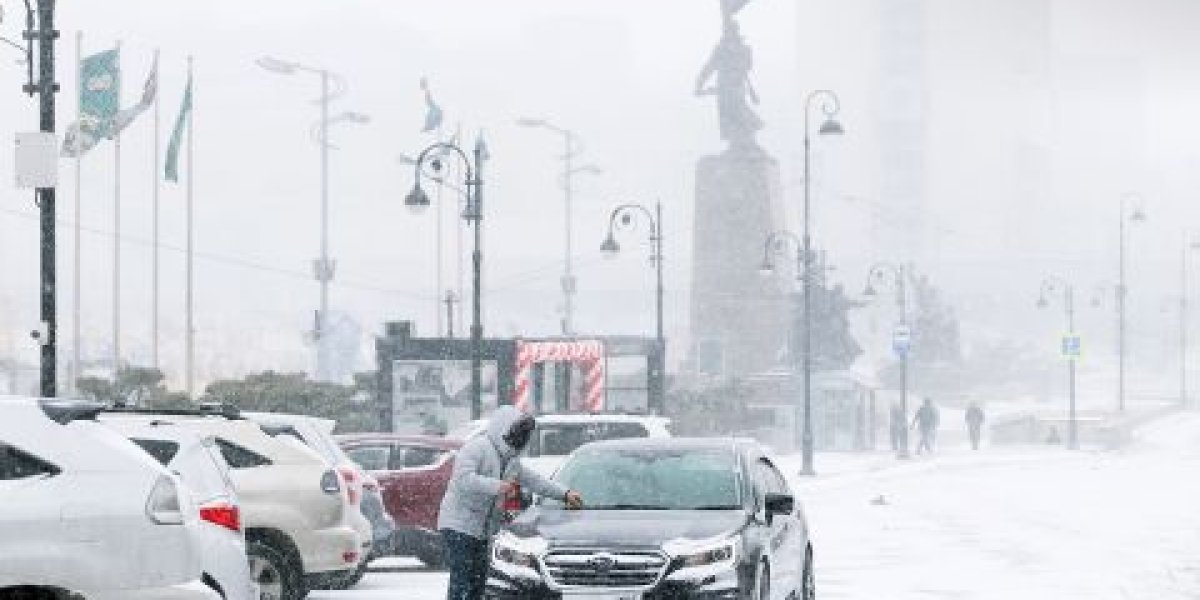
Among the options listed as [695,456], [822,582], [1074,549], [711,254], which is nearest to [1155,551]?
[1074,549]

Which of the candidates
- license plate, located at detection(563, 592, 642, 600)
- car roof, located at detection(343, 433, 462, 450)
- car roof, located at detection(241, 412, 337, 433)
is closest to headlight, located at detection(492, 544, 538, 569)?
license plate, located at detection(563, 592, 642, 600)

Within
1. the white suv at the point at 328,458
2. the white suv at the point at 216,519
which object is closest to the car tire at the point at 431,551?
the white suv at the point at 328,458

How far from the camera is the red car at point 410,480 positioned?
72.8ft

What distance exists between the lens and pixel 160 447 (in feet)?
45.5

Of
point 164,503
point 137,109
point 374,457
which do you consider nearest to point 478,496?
point 164,503

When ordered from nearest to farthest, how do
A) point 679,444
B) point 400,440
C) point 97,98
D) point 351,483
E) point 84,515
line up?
point 84,515 < point 679,444 < point 351,483 < point 400,440 < point 97,98

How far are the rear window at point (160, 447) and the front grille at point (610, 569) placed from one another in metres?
2.41

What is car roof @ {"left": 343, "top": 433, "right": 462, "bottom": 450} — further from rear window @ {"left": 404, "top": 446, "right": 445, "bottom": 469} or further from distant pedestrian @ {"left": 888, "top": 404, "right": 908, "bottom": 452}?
distant pedestrian @ {"left": 888, "top": 404, "right": 908, "bottom": 452}

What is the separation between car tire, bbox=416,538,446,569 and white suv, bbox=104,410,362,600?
5.42m

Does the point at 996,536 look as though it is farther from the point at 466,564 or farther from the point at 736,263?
the point at 736,263

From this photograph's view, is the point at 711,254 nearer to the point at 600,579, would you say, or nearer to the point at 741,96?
the point at 741,96

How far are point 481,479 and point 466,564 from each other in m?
0.55

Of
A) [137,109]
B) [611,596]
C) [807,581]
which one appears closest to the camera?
[611,596]

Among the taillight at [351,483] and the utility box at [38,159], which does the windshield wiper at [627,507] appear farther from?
the utility box at [38,159]
